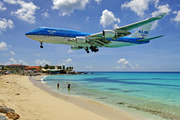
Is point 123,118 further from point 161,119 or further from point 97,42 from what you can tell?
point 97,42

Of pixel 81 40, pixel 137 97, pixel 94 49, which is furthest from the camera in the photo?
pixel 94 49

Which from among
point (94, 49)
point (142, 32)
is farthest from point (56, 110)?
point (142, 32)

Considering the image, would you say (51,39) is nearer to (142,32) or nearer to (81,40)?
(81,40)

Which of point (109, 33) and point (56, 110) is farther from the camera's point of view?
point (109, 33)

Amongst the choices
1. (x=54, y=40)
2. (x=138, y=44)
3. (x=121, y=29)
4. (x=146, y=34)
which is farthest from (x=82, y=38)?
(x=146, y=34)

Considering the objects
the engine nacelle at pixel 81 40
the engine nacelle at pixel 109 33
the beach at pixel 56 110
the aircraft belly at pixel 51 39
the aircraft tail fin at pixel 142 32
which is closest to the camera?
the beach at pixel 56 110

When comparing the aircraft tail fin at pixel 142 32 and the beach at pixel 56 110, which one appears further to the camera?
the aircraft tail fin at pixel 142 32

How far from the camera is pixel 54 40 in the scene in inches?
1161

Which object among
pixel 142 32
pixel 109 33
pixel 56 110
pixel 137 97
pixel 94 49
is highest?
pixel 142 32

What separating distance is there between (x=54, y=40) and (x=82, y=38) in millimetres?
6517

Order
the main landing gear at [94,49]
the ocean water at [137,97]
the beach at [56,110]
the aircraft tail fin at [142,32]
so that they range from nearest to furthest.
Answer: the beach at [56,110] → the ocean water at [137,97] → the main landing gear at [94,49] → the aircraft tail fin at [142,32]

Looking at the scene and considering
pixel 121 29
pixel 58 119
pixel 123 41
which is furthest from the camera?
pixel 123 41

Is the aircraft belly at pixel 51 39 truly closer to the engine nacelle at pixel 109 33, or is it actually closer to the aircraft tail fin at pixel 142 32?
the engine nacelle at pixel 109 33

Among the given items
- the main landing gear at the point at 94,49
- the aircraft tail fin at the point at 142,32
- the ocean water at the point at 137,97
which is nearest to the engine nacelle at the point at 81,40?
the main landing gear at the point at 94,49
